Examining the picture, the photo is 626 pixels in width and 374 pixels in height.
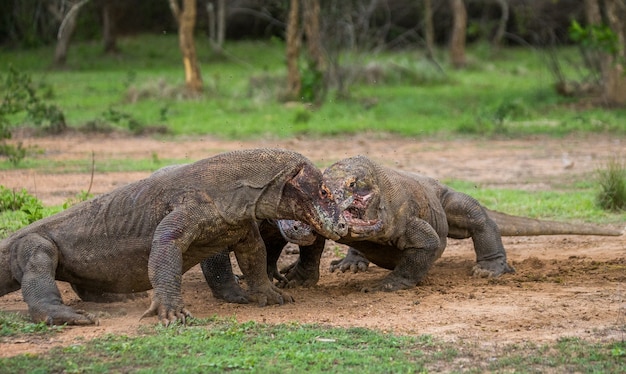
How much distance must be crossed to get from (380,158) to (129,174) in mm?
3386

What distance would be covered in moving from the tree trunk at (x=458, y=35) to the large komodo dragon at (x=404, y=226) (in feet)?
66.2

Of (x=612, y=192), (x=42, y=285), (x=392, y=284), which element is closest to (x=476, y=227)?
(x=392, y=284)

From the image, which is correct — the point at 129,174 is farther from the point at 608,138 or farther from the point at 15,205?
the point at 608,138

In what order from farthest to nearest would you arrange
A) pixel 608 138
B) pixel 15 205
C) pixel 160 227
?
pixel 608 138, pixel 15 205, pixel 160 227

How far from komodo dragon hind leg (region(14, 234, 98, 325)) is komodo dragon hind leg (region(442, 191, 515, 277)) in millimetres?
3175

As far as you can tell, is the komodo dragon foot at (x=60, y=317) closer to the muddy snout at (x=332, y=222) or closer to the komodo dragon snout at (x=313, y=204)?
the komodo dragon snout at (x=313, y=204)

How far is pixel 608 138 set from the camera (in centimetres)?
1619

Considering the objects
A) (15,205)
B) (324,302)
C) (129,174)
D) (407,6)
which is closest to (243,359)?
→ (324,302)

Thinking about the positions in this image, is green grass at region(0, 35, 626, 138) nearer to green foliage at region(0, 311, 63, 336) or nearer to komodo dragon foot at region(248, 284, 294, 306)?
komodo dragon foot at region(248, 284, 294, 306)

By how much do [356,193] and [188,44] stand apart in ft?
49.8

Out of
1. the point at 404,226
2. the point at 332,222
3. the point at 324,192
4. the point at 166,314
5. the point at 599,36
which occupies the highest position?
the point at 599,36

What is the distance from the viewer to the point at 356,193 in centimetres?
670

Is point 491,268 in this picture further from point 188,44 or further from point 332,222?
point 188,44

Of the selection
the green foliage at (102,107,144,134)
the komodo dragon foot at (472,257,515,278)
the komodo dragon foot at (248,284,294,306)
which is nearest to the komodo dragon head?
the komodo dragon foot at (248,284,294,306)
